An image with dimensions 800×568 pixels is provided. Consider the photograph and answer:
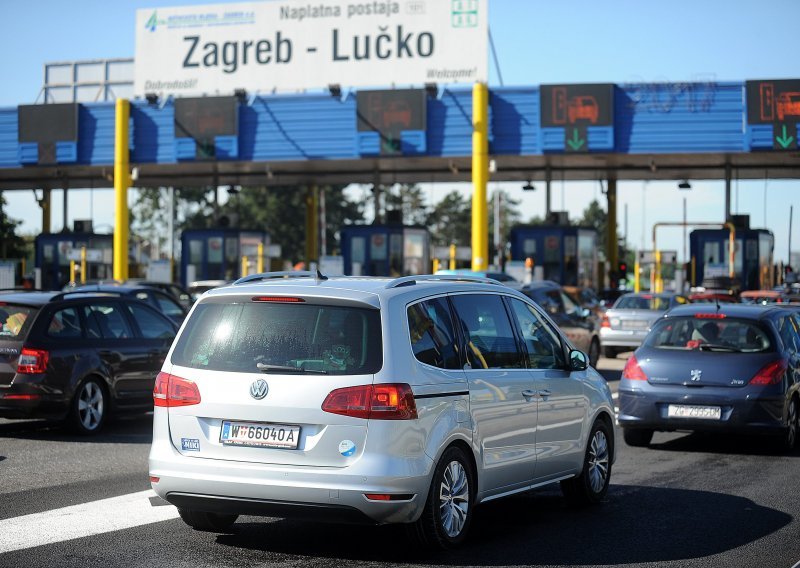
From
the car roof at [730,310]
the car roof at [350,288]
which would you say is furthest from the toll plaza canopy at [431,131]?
the car roof at [350,288]

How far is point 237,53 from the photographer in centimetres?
4000

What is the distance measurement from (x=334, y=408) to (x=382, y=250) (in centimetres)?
3430

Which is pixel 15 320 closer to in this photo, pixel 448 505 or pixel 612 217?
pixel 448 505

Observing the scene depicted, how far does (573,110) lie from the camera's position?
36.8 meters

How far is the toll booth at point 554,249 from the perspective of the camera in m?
42.0

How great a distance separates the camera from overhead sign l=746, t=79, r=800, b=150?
118ft

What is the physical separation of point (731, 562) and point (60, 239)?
4122 cm

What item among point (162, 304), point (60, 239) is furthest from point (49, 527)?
point (60, 239)

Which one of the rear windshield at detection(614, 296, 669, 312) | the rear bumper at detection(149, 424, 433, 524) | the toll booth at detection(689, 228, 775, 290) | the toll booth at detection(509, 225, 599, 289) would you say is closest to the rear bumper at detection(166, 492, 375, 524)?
the rear bumper at detection(149, 424, 433, 524)

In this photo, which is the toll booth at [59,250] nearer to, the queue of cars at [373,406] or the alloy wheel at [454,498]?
the queue of cars at [373,406]

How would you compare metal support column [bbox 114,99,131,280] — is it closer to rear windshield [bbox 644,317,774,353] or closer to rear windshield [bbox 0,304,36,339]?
rear windshield [bbox 0,304,36,339]

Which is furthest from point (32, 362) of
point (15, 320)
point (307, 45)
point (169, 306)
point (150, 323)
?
point (307, 45)

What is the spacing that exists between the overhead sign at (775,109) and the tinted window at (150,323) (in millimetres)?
25139

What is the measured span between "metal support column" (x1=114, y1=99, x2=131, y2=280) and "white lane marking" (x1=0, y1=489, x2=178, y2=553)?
3218 centimetres
